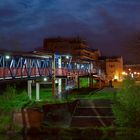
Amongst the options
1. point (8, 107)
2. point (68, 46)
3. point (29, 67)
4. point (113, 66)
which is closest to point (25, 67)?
point (29, 67)

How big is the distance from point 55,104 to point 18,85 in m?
23.3

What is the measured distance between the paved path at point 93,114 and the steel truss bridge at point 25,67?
8.22 meters

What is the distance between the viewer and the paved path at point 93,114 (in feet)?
169

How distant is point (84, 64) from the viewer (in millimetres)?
102938

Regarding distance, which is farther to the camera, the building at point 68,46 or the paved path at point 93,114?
the building at point 68,46

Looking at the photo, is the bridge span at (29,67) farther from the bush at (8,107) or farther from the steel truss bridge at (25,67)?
the bush at (8,107)

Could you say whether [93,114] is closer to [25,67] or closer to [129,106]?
[129,106]

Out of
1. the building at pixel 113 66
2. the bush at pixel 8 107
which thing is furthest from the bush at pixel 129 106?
the building at pixel 113 66

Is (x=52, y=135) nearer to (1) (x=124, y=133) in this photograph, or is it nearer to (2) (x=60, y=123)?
(2) (x=60, y=123)

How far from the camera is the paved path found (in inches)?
2030

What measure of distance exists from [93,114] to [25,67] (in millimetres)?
A: 11449

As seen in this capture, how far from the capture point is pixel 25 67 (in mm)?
58531

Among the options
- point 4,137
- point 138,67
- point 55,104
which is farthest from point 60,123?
point 138,67

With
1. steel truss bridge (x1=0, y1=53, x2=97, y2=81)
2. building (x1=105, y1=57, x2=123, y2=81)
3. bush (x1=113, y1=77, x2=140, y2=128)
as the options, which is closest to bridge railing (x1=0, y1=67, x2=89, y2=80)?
steel truss bridge (x1=0, y1=53, x2=97, y2=81)
